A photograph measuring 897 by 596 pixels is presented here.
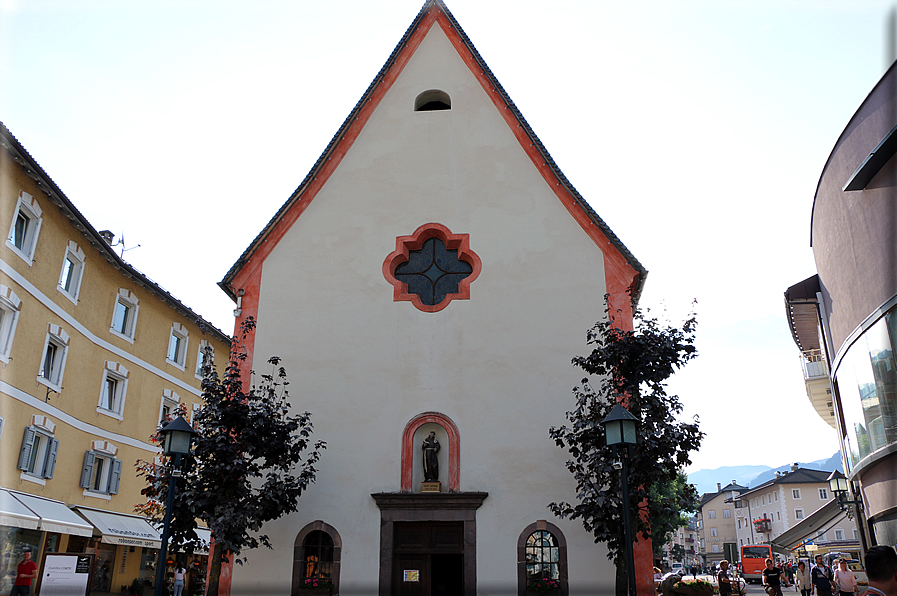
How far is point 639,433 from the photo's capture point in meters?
13.0

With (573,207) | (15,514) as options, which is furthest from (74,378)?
(573,207)

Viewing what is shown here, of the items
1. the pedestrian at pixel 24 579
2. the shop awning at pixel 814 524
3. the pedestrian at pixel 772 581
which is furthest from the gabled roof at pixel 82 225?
the shop awning at pixel 814 524

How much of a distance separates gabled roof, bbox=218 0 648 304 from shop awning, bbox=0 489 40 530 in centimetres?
749

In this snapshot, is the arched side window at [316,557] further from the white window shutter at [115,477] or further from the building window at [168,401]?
the building window at [168,401]

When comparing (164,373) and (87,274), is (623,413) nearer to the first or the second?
(87,274)

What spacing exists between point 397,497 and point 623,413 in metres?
5.82

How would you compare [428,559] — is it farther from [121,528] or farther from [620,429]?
[121,528]

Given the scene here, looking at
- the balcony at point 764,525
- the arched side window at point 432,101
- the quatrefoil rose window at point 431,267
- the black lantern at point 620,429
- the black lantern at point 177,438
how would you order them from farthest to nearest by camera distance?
the balcony at point 764,525 < the arched side window at point 432,101 < the quatrefoil rose window at point 431,267 < the black lantern at point 177,438 < the black lantern at point 620,429

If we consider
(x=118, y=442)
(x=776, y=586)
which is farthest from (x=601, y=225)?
(x=118, y=442)

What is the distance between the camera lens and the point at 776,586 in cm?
1900

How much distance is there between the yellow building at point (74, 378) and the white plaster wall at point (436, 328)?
22.8 feet

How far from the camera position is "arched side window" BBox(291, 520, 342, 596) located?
14.6m

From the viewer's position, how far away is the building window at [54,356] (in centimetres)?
2142

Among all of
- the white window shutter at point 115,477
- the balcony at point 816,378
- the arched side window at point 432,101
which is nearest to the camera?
the arched side window at point 432,101
